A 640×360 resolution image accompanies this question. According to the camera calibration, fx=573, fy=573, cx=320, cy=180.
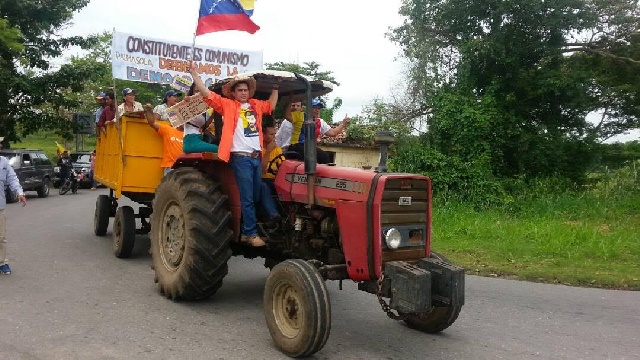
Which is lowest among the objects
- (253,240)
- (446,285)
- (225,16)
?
(446,285)

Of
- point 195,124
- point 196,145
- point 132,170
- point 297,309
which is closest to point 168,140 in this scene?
point 132,170

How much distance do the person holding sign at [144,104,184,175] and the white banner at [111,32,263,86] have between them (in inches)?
48.4

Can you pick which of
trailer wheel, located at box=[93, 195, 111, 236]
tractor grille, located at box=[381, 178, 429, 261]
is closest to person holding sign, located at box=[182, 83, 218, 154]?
tractor grille, located at box=[381, 178, 429, 261]

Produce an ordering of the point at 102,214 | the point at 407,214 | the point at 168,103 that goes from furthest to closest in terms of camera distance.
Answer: the point at 102,214
the point at 168,103
the point at 407,214

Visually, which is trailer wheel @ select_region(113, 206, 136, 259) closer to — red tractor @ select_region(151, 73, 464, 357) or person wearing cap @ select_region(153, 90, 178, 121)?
person wearing cap @ select_region(153, 90, 178, 121)

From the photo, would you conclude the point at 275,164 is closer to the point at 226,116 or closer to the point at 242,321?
the point at 226,116

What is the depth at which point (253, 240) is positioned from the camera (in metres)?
5.59

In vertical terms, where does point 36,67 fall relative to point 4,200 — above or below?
above

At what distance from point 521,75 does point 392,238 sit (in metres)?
14.8

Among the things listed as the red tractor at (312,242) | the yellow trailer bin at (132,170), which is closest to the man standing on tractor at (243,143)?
the red tractor at (312,242)

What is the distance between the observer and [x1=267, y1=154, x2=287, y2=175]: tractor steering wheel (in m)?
5.92

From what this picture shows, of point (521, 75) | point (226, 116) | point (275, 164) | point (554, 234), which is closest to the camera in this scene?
point (226, 116)

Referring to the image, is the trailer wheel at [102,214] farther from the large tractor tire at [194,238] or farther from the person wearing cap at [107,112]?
the large tractor tire at [194,238]

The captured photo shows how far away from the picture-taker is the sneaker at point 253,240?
5.57 m
